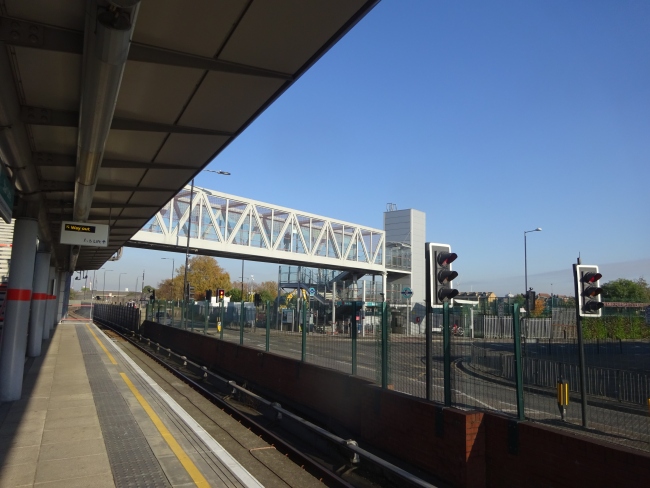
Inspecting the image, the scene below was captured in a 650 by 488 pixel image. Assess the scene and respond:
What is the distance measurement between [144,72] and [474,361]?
20.9 ft

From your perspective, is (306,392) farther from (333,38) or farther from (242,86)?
(333,38)

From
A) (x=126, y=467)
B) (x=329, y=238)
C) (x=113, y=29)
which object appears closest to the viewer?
(x=113, y=29)

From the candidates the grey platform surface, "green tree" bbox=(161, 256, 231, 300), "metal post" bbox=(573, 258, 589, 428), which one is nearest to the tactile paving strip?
the grey platform surface

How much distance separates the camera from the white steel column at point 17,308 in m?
10.9

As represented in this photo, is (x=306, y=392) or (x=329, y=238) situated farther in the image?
(x=329, y=238)

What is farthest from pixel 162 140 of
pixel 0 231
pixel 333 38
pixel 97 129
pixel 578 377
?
pixel 0 231

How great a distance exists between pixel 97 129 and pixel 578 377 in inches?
377

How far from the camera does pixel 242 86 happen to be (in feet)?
23.0

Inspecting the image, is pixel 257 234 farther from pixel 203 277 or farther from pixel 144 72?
pixel 203 277

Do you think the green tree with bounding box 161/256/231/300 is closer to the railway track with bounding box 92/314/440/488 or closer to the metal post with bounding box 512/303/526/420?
the railway track with bounding box 92/314/440/488

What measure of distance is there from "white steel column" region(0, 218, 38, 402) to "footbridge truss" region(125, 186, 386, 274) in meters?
26.9

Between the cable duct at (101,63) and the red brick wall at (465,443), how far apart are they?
578 centimetres

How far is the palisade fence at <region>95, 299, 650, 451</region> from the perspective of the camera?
6.79 metres

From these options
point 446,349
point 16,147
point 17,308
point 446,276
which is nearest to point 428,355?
point 446,349
